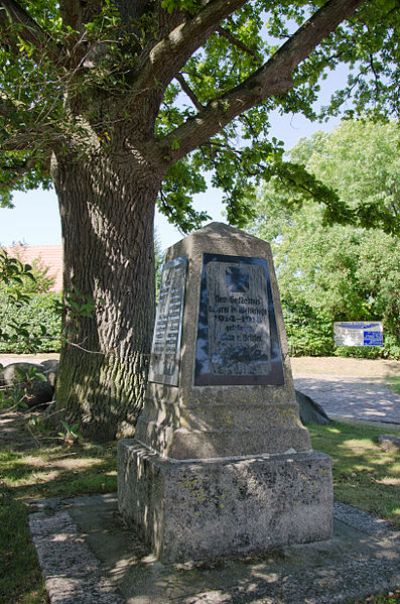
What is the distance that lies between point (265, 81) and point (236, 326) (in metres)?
4.36

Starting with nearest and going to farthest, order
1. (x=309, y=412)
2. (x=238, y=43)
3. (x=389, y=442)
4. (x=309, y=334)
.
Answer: (x=389, y=442) → (x=309, y=412) → (x=238, y=43) → (x=309, y=334)

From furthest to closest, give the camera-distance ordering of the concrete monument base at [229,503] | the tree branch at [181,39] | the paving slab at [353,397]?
1. the paving slab at [353,397]
2. the tree branch at [181,39]
3. the concrete monument base at [229,503]

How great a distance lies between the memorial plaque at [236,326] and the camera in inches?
164

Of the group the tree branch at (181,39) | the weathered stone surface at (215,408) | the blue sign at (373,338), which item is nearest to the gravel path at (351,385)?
the blue sign at (373,338)

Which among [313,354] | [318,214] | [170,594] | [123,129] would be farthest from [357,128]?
[170,594]

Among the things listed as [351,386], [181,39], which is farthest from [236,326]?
[351,386]

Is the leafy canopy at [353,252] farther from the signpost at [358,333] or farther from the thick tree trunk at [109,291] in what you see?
the thick tree trunk at [109,291]

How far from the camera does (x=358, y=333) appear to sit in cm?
2280

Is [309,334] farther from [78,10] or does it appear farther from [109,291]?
[78,10]

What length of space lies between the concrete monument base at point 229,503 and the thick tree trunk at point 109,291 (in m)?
3.02

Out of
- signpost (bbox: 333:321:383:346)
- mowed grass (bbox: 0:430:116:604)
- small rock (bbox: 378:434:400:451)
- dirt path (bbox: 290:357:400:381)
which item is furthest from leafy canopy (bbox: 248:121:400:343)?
mowed grass (bbox: 0:430:116:604)

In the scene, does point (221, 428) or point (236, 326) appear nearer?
point (221, 428)

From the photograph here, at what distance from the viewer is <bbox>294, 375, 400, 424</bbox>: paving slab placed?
11098mm

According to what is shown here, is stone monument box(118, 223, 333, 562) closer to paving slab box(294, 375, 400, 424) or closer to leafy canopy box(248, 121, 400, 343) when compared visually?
paving slab box(294, 375, 400, 424)
